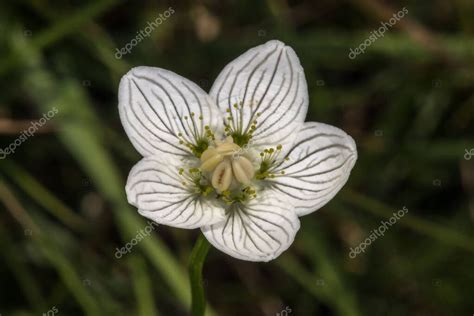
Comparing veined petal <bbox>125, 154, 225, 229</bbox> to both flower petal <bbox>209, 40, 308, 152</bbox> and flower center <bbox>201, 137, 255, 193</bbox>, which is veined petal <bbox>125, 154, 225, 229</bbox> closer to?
flower center <bbox>201, 137, 255, 193</bbox>

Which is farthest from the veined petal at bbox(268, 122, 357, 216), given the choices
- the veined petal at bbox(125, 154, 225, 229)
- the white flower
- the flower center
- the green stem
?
the green stem

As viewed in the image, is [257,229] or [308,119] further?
[308,119]

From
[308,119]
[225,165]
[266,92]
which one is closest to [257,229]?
[225,165]

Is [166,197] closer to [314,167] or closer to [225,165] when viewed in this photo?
[225,165]

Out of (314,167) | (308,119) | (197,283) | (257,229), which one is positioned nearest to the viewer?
(197,283)

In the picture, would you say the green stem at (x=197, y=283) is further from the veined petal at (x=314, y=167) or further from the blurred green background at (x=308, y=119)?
the blurred green background at (x=308, y=119)

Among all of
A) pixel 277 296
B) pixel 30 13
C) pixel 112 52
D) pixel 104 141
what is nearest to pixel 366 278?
pixel 277 296

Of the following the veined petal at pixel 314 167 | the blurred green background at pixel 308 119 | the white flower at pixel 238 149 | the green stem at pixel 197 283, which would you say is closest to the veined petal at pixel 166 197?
the white flower at pixel 238 149
